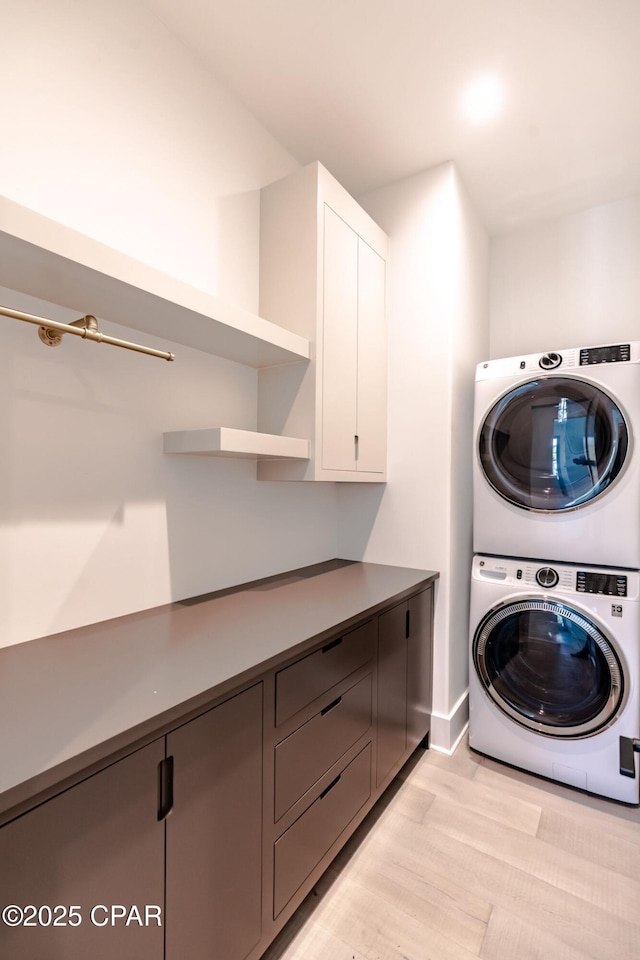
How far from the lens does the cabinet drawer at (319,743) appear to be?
3.84 ft

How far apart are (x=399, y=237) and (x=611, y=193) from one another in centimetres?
115

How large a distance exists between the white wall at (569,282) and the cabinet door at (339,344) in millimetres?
1221

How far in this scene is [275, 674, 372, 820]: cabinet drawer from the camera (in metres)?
1.17

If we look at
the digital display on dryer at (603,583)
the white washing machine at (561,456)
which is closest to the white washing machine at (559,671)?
the digital display on dryer at (603,583)

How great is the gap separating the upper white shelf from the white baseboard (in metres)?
1.78

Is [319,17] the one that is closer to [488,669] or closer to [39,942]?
[39,942]

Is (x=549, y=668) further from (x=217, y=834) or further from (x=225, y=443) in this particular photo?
(x=225, y=443)

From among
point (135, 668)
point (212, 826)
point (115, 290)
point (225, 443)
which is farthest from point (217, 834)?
point (115, 290)

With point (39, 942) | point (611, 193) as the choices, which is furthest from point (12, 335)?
point (611, 193)

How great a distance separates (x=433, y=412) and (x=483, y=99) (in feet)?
4.12

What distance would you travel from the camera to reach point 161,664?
1056 millimetres

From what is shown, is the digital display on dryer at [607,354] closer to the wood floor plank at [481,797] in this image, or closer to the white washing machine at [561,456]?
the white washing machine at [561,456]

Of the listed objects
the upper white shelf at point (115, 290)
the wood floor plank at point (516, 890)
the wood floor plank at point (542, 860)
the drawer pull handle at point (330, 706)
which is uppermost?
the upper white shelf at point (115, 290)

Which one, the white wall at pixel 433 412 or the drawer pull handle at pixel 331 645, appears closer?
the drawer pull handle at pixel 331 645
